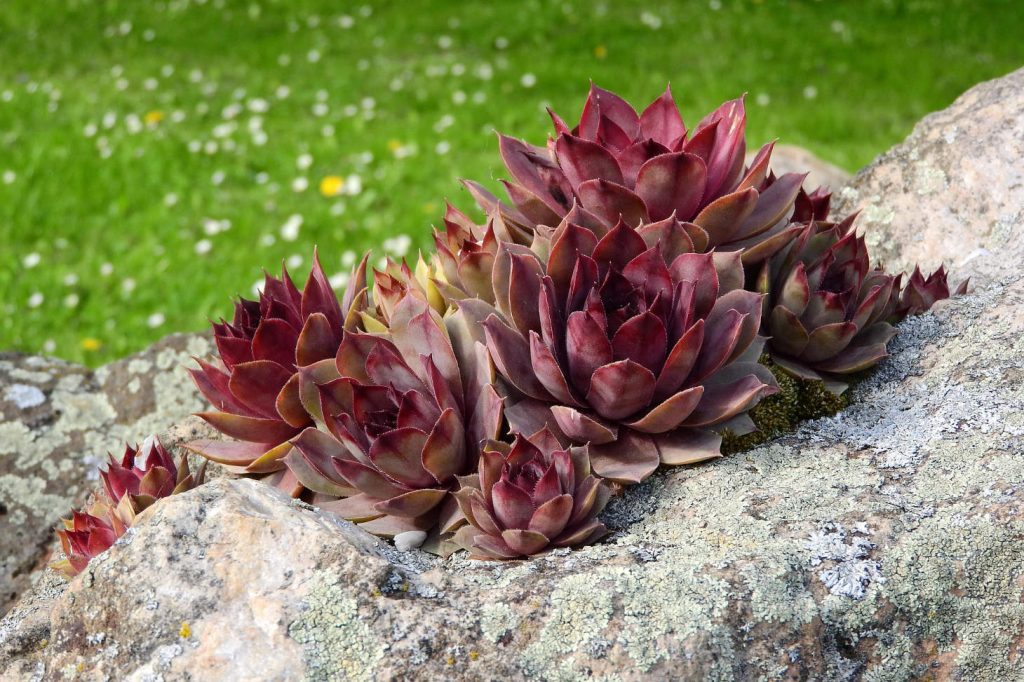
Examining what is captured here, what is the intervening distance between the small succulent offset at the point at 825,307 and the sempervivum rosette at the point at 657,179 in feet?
0.30

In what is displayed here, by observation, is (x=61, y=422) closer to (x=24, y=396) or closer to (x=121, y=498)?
(x=24, y=396)

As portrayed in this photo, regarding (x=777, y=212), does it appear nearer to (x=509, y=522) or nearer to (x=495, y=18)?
(x=509, y=522)

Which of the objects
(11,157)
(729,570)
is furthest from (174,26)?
(729,570)

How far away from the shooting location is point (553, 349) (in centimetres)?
218

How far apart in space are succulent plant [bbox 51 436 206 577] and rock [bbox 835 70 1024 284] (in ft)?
7.22

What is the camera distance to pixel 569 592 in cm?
184

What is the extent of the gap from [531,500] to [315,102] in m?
7.17

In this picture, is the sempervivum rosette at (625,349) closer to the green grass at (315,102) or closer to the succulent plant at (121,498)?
the succulent plant at (121,498)

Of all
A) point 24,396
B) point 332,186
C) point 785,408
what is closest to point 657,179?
point 785,408

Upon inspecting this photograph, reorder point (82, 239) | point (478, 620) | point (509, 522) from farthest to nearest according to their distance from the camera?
point (82, 239), point (509, 522), point (478, 620)

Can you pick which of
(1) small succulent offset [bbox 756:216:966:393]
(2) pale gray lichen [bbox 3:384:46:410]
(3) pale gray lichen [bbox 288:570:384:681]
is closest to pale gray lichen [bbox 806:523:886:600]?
(1) small succulent offset [bbox 756:216:966:393]

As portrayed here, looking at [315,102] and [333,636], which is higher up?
[333,636]

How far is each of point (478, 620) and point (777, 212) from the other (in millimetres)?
1276

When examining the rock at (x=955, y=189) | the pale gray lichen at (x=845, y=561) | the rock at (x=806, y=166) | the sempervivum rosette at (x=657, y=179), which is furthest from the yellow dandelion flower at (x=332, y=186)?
the pale gray lichen at (x=845, y=561)
